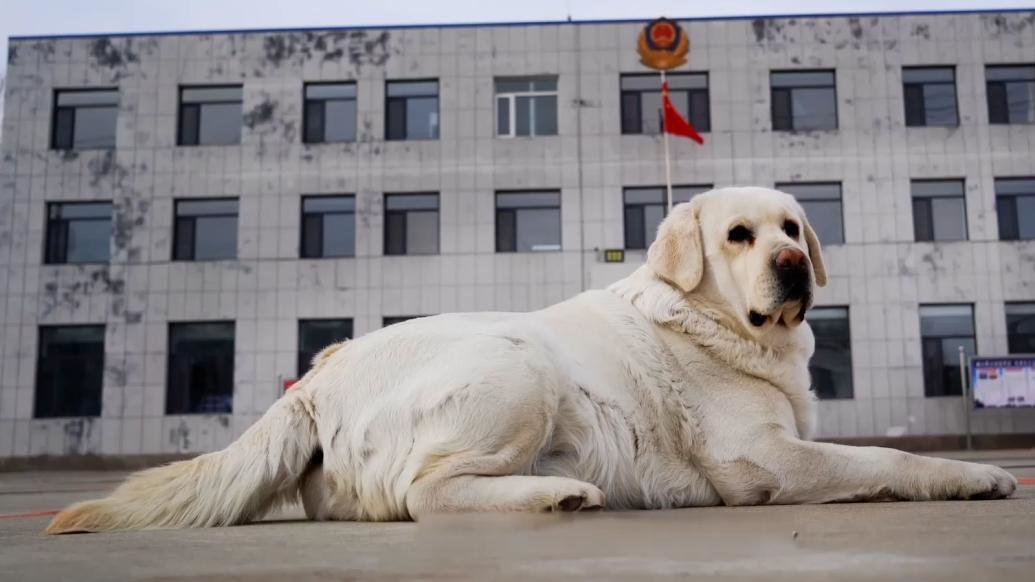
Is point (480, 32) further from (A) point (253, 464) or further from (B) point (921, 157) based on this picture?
(A) point (253, 464)

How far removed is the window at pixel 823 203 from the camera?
24.6 meters

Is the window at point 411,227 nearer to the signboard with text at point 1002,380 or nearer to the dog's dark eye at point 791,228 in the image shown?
the signboard with text at point 1002,380

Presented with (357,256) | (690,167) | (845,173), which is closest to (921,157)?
(845,173)

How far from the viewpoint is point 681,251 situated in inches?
199

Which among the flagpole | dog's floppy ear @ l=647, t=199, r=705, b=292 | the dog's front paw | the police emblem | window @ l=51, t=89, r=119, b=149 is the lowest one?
the dog's front paw

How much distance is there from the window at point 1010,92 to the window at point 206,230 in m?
20.9

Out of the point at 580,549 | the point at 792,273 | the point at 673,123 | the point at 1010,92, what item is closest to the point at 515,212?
the point at 673,123

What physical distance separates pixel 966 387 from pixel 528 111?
13.4 meters

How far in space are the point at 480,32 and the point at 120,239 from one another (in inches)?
443

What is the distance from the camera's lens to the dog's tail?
362 centimetres

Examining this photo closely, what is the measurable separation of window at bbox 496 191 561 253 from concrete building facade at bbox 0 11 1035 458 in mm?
62

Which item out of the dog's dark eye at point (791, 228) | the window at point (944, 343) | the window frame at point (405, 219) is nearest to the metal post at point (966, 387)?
the window at point (944, 343)

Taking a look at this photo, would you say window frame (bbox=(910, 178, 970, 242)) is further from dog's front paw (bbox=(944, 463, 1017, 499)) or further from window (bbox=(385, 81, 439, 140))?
dog's front paw (bbox=(944, 463, 1017, 499))

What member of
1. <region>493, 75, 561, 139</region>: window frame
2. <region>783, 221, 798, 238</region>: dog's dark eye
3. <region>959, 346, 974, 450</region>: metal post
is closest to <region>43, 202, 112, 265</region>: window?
<region>493, 75, 561, 139</region>: window frame
